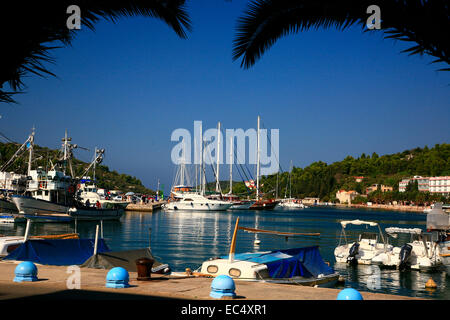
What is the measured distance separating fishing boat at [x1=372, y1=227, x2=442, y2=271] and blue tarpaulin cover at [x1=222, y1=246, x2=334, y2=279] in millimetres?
11696

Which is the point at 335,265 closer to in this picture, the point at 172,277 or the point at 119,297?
the point at 172,277

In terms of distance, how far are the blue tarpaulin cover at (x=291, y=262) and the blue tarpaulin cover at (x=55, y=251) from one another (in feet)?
22.2

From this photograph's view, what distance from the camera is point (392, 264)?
3186cm

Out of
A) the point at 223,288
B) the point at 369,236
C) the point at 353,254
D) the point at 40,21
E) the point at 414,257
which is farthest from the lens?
the point at 369,236

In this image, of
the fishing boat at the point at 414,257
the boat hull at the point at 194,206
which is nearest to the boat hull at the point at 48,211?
→ the fishing boat at the point at 414,257

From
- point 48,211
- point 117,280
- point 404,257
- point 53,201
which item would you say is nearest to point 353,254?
point 404,257

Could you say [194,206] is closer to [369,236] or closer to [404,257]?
[369,236]

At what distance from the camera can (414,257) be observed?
105 feet

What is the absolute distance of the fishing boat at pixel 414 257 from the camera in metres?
31.2

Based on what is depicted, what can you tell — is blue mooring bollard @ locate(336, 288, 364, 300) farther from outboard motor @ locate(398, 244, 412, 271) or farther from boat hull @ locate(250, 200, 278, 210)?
boat hull @ locate(250, 200, 278, 210)

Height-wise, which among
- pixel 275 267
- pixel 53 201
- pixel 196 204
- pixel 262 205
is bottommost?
pixel 262 205

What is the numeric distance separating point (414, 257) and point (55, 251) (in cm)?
2416
